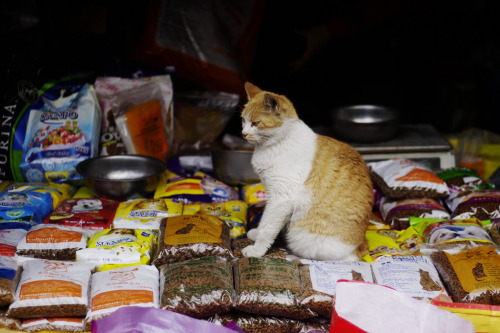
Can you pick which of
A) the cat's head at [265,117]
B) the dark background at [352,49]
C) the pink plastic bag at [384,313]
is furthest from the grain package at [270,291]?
the dark background at [352,49]

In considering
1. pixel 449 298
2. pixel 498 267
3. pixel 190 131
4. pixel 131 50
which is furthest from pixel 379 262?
pixel 131 50

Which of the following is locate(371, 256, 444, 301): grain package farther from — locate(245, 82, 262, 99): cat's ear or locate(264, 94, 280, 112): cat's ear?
locate(245, 82, 262, 99): cat's ear

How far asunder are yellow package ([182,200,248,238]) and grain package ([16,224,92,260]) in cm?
64

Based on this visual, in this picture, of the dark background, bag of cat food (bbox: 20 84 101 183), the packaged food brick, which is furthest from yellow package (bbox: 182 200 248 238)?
the dark background

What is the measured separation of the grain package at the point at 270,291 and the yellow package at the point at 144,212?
2.02 ft

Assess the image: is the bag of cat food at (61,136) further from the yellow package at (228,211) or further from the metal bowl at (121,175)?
the yellow package at (228,211)

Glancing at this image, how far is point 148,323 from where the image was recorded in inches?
62.6

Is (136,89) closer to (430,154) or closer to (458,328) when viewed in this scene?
(430,154)

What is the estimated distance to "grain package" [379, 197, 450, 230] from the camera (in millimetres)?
2594

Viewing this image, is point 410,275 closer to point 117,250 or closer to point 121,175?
point 117,250

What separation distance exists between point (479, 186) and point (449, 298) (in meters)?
1.25

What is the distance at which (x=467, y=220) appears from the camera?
2463 mm

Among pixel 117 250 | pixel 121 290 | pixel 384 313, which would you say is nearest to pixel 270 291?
pixel 384 313

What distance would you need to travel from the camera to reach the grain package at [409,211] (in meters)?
2.59
